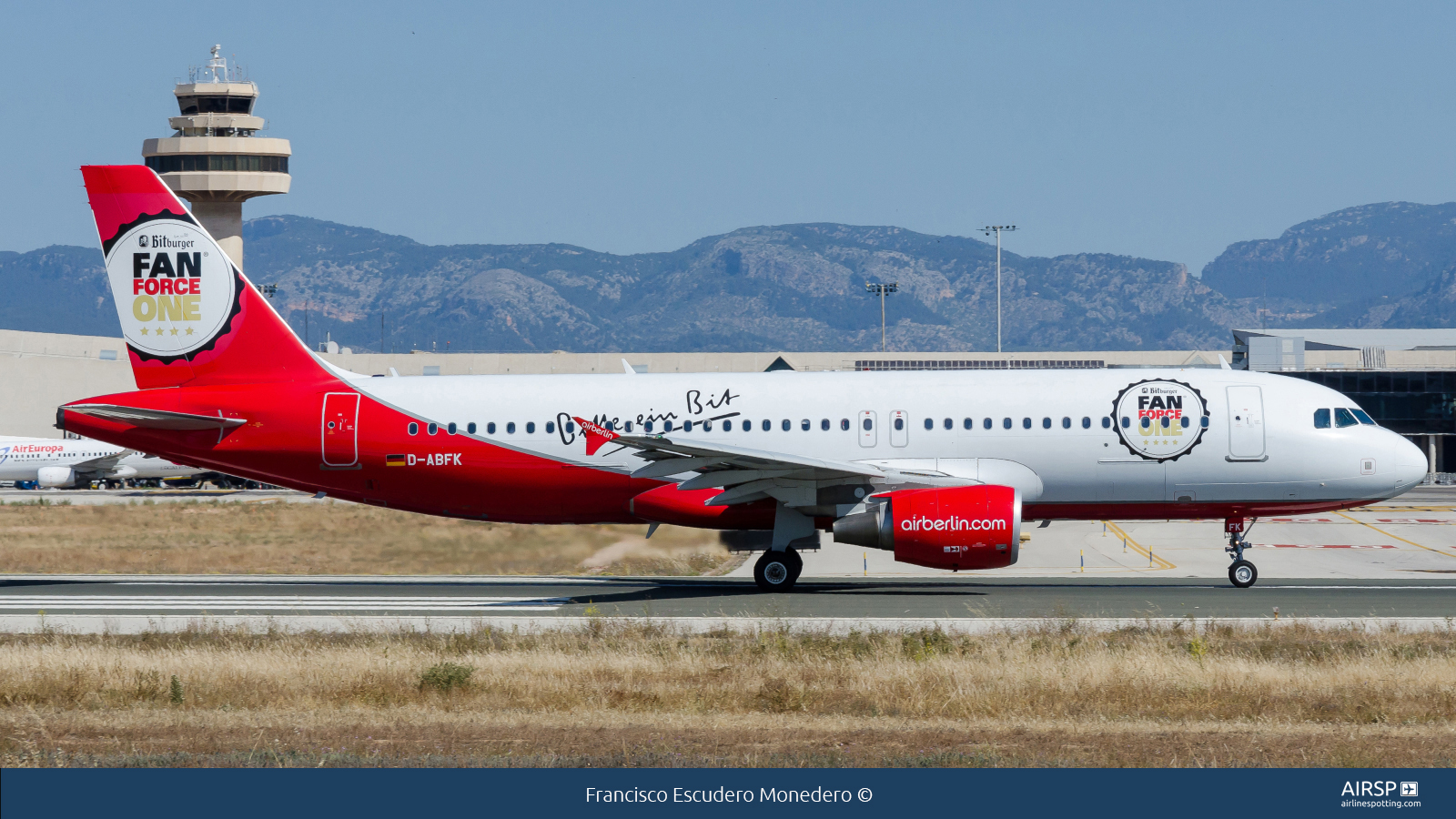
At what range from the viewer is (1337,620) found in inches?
872

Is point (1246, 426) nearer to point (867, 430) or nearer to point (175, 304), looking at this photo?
point (867, 430)

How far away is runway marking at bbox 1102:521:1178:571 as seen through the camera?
35.1m

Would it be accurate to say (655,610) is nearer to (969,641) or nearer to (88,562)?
(969,641)

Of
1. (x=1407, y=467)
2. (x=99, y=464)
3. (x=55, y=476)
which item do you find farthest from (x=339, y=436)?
(x=55, y=476)

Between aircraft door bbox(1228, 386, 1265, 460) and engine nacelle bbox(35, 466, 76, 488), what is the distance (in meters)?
78.7

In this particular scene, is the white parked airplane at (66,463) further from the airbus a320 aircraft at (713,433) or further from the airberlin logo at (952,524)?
the airberlin logo at (952,524)

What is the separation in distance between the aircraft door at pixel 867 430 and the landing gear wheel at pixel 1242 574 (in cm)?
752

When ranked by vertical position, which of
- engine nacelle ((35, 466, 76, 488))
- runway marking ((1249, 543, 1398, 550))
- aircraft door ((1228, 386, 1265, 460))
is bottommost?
engine nacelle ((35, 466, 76, 488))

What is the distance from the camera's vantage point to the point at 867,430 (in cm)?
2766

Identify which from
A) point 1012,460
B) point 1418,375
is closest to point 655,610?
point 1012,460

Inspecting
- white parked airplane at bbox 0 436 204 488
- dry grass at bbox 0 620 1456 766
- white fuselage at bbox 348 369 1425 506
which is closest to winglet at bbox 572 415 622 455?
white fuselage at bbox 348 369 1425 506

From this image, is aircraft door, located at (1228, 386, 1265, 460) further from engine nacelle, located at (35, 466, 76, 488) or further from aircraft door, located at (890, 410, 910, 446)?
engine nacelle, located at (35, 466, 76, 488)

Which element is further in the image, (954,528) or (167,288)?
(167,288)

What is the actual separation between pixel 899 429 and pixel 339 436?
1121 centimetres
